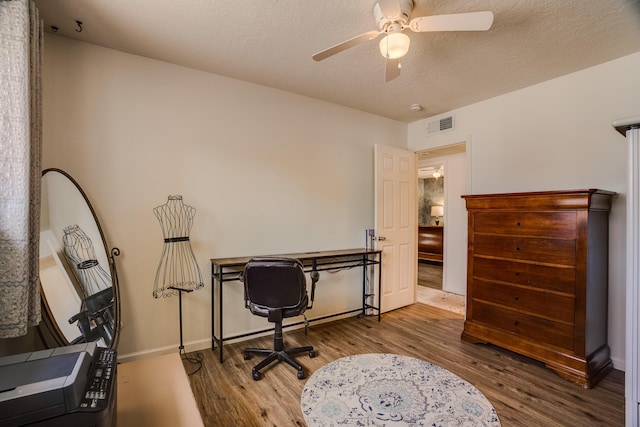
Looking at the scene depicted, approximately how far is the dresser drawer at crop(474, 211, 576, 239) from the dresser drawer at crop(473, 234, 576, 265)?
53 millimetres

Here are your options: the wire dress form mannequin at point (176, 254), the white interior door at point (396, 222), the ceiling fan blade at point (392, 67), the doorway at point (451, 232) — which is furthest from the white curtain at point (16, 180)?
the doorway at point (451, 232)

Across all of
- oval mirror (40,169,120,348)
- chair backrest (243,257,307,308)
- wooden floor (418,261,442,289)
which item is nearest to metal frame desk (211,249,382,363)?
chair backrest (243,257,307,308)

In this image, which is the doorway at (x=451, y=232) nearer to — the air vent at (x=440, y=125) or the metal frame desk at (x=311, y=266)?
the air vent at (x=440, y=125)

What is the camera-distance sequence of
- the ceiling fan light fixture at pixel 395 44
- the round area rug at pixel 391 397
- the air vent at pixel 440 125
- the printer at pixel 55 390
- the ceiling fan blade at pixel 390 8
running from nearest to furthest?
the printer at pixel 55 390 → the ceiling fan blade at pixel 390 8 → the ceiling fan light fixture at pixel 395 44 → the round area rug at pixel 391 397 → the air vent at pixel 440 125

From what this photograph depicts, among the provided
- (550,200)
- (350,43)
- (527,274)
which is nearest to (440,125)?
(550,200)

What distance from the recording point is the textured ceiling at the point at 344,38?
183 cm

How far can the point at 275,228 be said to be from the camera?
3.09 metres

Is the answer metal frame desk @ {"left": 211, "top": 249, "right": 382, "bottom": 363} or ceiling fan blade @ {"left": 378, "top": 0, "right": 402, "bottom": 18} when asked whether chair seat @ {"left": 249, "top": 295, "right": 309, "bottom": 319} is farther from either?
ceiling fan blade @ {"left": 378, "top": 0, "right": 402, "bottom": 18}

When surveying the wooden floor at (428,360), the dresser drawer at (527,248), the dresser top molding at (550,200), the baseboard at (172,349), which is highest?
the dresser top molding at (550,200)

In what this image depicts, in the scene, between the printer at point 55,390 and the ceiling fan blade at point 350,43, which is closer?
the printer at point 55,390

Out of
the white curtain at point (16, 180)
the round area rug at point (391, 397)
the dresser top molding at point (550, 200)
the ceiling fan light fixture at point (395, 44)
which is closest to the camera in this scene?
the white curtain at point (16, 180)

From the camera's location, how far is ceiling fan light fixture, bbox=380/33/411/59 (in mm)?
1692

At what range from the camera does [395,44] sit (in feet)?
5.58

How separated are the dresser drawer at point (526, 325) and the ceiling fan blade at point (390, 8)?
263cm
